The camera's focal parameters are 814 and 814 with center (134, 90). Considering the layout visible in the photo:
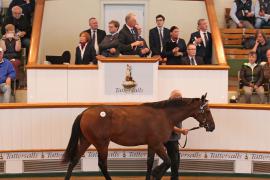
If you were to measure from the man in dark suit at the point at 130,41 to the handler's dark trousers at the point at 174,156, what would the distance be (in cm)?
214

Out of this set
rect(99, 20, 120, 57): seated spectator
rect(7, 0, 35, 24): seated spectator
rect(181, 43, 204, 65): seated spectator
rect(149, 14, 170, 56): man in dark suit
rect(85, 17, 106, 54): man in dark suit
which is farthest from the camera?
rect(7, 0, 35, 24): seated spectator

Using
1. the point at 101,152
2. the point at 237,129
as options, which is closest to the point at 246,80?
the point at 237,129

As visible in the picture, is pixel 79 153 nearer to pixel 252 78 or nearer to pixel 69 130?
pixel 69 130

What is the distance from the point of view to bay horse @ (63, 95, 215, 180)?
41.3 feet

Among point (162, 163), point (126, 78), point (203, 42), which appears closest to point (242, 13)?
point (203, 42)

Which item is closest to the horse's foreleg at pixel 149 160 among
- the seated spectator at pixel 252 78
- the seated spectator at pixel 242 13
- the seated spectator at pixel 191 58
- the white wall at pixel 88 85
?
the white wall at pixel 88 85

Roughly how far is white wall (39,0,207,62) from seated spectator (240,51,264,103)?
3.02m

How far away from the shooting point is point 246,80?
15305mm

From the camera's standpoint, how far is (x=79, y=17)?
59.2 ft

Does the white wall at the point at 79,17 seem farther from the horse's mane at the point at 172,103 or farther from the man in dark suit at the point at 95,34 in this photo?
the horse's mane at the point at 172,103

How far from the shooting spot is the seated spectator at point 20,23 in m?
16.8

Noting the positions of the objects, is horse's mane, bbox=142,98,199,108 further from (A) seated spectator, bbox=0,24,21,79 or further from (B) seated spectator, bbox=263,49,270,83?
(A) seated spectator, bbox=0,24,21,79

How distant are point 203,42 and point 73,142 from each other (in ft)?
14.9

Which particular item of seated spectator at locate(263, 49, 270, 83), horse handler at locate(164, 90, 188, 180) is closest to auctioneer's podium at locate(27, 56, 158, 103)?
horse handler at locate(164, 90, 188, 180)
